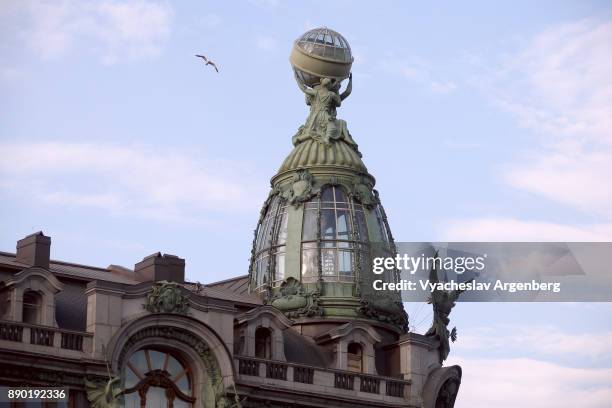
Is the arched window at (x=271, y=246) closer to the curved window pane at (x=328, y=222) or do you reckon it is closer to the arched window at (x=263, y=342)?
the curved window pane at (x=328, y=222)

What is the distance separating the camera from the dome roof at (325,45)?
93.2 m

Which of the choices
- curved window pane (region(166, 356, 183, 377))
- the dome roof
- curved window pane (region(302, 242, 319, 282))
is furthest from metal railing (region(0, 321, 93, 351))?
the dome roof

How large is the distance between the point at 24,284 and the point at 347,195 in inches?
869

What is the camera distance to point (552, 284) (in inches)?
3152

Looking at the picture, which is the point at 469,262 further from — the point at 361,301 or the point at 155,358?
A: the point at 155,358

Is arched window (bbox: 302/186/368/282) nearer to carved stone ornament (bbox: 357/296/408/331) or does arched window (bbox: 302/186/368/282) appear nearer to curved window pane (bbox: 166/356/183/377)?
carved stone ornament (bbox: 357/296/408/331)

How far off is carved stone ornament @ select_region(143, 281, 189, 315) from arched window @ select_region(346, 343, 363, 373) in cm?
1122

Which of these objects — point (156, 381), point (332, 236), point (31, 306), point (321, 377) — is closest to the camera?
point (31, 306)

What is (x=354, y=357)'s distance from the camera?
8250cm

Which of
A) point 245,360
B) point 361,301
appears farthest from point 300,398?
point 361,301

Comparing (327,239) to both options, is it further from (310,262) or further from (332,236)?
(310,262)

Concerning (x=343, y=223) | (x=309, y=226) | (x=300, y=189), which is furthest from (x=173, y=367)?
(x=300, y=189)

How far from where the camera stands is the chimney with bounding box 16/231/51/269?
74750mm

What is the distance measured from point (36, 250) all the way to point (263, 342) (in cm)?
1174
